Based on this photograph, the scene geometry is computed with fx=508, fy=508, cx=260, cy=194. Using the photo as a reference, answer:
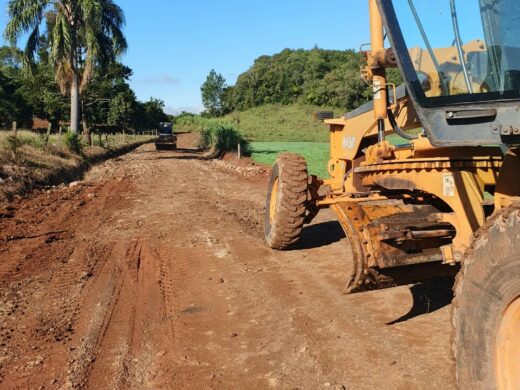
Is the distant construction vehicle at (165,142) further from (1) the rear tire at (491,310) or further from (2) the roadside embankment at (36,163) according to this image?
(1) the rear tire at (491,310)

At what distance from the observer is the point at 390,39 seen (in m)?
3.03

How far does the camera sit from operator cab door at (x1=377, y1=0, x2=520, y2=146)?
2.41 meters

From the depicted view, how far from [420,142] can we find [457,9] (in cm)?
145

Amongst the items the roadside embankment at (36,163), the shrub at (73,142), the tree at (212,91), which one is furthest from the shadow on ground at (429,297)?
the tree at (212,91)

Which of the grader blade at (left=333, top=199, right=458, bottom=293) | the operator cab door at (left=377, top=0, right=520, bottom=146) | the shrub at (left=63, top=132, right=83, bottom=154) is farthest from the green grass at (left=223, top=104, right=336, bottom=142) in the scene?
the operator cab door at (left=377, top=0, right=520, bottom=146)

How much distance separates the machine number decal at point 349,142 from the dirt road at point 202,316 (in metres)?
1.55

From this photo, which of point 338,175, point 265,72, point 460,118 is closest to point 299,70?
point 265,72

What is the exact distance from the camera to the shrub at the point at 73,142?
2417 cm

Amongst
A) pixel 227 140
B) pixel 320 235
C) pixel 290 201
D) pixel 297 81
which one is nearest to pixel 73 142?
pixel 227 140

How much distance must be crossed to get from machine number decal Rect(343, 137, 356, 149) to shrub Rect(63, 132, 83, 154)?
64.6 ft

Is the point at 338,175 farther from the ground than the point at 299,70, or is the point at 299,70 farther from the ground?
the point at 299,70

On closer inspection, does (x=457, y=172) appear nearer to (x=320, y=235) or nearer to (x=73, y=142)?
(x=320, y=235)

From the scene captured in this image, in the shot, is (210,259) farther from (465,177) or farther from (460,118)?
A: (460,118)

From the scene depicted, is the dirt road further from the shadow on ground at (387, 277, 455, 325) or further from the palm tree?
the palm tree
